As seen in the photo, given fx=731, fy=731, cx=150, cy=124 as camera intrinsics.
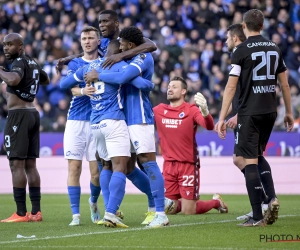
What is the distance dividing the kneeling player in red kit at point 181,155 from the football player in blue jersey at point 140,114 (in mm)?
2093

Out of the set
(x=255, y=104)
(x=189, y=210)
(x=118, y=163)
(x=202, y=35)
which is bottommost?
(x=189, y=210)

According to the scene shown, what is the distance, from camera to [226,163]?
15031mm

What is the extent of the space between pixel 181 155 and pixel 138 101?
8.34 ft

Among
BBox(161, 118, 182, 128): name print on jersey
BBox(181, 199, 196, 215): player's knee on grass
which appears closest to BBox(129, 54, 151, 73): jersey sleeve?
BBox(161, 118, 182, 128): name print on jersey

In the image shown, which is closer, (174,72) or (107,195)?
(107,195)

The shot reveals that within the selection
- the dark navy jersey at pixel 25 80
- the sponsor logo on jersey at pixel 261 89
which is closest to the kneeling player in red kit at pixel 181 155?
the dark navy jersey at pixel 25 80

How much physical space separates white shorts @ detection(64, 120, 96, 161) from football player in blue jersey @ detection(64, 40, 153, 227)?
22.5 inches

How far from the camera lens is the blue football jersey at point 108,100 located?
7.88 m

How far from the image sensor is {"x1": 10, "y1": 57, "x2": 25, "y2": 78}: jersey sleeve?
9.14 metres

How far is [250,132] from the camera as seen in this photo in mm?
7688

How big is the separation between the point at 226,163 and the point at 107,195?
6975 mm

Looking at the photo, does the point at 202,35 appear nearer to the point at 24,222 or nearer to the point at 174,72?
the point at 174,72

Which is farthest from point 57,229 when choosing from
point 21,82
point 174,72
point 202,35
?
point 202,35

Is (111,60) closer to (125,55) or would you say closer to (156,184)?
(125,55)
